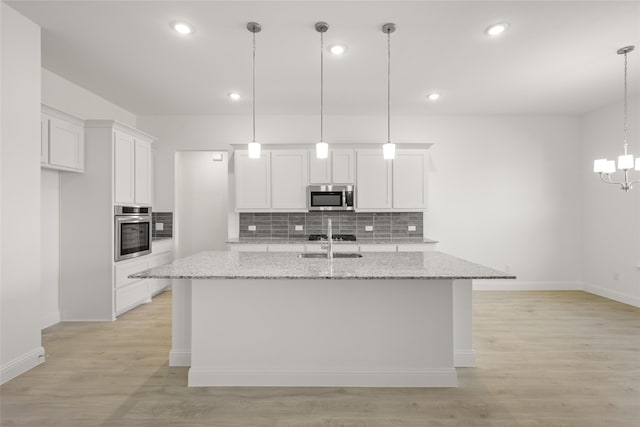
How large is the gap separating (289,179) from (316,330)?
3043 millimetres

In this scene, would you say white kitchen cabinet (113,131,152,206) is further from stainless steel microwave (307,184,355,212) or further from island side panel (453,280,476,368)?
island side panel (453,280,476,368)

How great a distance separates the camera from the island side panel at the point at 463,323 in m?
2.77

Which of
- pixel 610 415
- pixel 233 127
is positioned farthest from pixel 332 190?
pixel 610 415

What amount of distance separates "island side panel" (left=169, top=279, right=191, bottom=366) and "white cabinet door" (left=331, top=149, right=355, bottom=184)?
298 cm

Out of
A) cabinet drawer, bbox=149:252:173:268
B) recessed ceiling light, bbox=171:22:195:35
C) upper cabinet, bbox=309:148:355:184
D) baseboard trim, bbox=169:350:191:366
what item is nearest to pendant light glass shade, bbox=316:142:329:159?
recessed ceiling light, bbox=171:22:195:35

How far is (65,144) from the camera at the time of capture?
3.73 m

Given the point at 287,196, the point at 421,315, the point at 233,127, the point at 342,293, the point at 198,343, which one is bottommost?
the point at 198,343

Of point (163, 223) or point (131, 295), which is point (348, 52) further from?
point (163, 223)

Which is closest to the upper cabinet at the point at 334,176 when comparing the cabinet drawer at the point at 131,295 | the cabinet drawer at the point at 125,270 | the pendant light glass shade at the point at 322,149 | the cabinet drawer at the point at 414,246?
the cabinet drawer at the point at 414,246

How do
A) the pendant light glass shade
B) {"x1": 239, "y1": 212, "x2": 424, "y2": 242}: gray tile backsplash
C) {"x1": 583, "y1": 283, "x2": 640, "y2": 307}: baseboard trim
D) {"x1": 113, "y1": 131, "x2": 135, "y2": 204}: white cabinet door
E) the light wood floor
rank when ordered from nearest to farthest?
the light wood floor
the pendant light glass shade
{"x1": 113, "y1": 131, "x2": 135, "y2": 204}: white cabinet door
{"x1": 583, "y1": 283, "x2": 640, "y2": 307}: baseboard trim
{"x1": 239, "y1": 212, "x2": 424, "y2": 242}: gray tile backsplash

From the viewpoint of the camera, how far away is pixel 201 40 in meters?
3.13

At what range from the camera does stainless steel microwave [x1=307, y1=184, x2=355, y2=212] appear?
5176 millimetres

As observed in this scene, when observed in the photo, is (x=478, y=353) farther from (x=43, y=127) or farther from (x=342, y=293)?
(x=43, y=127)

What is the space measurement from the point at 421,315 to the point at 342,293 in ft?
1.98
